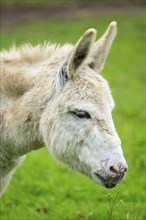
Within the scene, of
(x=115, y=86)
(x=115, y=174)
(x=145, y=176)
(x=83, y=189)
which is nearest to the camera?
(x=115, y=174)

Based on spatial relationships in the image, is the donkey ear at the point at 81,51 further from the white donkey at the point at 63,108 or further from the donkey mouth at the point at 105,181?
the donkey mouth at the point at 105,181

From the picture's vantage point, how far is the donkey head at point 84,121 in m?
4.01

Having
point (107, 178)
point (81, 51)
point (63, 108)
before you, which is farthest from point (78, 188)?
point (81, 51)

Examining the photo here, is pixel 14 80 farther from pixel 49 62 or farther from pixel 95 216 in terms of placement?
pixel 95 216

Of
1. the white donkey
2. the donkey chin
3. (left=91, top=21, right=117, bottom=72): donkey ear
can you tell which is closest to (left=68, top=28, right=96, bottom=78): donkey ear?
the white donkey

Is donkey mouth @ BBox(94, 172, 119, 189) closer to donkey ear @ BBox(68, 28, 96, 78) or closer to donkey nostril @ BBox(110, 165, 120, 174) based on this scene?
donkey nostril @ BBox(110, 165, 120, 174)

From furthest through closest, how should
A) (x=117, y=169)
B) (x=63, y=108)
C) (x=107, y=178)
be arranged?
(x=63, y=108) < (x=107, y=178) < (x=117, y=169)

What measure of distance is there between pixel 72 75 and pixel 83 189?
3243 millimetres

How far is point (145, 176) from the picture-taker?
305 inches

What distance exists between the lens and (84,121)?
13.7ft

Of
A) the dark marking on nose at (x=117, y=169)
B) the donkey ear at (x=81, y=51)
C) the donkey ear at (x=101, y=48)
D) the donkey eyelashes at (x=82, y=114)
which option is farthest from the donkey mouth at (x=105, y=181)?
the donkey ear at (x=101, y=48)

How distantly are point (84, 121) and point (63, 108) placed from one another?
231 mm

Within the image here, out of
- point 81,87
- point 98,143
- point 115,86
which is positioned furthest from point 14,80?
point 115,86

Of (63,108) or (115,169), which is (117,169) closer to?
(115,169)
